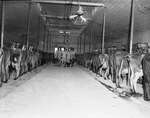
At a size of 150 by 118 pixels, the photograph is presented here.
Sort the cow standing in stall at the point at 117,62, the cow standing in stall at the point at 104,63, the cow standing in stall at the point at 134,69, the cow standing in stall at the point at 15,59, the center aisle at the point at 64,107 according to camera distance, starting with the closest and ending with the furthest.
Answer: the center aisle at the point at 64,107, the cow standing in stall at the point at 134,69, the cow standing in stall at the point at 117,62, the cow standing in stall at the point at 15,59, the cow standing in stall at the point at 104,63

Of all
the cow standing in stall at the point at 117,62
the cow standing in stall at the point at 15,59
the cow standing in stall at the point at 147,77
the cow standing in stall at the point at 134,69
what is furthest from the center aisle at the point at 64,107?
the cow standing in stall at the point at 15,59

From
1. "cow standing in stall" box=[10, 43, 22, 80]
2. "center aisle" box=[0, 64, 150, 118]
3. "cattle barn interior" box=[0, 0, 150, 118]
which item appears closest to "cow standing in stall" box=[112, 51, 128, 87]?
"cattle barn interior" box=[0, 0, 150, 118]

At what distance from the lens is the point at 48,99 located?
3893 millimetres

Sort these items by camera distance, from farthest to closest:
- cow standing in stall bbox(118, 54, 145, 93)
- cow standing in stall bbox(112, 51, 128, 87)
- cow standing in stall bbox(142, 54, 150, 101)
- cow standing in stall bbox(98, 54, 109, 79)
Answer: cow standing in stall bbox(98, 54, 109, 79)
cow standing in stall bbox(112, 51, 128, 87)
cow standing in stall bbox(118, 54, 145, 93)
cow standing in stall bbox(142, 54, 150, 101)

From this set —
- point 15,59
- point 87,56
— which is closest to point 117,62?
point 15,59

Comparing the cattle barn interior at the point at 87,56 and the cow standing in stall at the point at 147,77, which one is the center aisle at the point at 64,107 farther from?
the cow standing in stall at the point at 147,77

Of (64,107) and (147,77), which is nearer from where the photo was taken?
(64,107)

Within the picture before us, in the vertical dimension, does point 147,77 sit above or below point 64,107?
above

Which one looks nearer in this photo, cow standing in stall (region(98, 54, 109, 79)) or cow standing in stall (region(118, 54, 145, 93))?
cow standing in stall (region(118, 54, 145, 93))

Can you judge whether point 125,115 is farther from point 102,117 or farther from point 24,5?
point 24,5

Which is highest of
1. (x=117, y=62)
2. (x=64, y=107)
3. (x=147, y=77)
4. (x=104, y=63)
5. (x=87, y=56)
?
(x=87, y=56)

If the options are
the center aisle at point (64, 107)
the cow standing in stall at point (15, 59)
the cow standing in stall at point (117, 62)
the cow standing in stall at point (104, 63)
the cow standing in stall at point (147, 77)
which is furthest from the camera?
the cow standing in stall at point (104, 63)

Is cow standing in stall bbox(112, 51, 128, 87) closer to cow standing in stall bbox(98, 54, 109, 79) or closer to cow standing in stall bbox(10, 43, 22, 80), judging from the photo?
cow standing in stall bbox(98, 54, 109, 79)

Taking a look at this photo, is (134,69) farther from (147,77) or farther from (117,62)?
(117,62)
